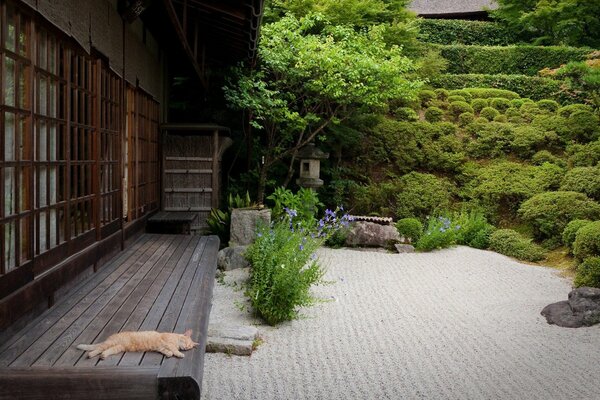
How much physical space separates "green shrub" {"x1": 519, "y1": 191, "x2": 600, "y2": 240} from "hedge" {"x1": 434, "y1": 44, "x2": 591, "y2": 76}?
9.25 meters

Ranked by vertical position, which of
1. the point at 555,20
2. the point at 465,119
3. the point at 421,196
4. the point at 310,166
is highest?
the point at 555,20

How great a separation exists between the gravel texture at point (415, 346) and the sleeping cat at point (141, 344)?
3.88ft

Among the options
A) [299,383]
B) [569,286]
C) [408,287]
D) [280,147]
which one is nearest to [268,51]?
[280,147]

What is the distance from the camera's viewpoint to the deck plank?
9.89ft

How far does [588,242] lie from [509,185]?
4.37 meters

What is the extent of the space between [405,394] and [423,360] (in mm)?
889

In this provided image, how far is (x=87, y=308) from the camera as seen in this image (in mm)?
3943

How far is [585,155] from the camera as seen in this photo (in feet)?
42.4

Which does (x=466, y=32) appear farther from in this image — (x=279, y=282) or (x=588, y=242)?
(x=279, y=282)

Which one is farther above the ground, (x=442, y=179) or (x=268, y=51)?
(x=268, y=51)

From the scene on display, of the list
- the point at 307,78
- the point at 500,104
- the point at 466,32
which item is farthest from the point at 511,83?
the point at 307,78

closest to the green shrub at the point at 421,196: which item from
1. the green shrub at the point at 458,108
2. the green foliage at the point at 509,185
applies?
the green foliage at the point at 509,185

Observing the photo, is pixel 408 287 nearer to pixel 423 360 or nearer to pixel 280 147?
pixel 423 360

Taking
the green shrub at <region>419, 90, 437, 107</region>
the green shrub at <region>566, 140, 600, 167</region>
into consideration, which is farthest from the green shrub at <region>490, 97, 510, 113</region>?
the green shrub at <region>566, 140, 600, 167</region>
